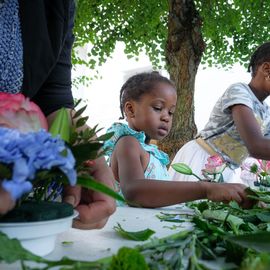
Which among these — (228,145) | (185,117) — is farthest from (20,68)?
(185,117)

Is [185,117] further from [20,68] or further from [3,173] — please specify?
[3,173]

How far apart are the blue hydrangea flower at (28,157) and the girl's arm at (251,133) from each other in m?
1.08

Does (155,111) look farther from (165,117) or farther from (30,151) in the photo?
(30,151)

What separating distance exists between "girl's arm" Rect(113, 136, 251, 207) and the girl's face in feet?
0.65

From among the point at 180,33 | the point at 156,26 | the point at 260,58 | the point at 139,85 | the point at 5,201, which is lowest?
the point at 5,201

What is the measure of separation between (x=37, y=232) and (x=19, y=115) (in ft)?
0.30

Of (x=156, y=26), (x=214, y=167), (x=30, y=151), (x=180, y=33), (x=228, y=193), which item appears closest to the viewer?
(x=30, y=151)

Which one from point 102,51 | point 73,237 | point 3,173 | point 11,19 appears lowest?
point 73,237

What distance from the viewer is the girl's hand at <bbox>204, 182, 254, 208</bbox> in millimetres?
747

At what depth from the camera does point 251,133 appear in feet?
4.32

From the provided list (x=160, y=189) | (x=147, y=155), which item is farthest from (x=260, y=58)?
(x=160, y=189)

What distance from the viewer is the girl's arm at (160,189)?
0.79m

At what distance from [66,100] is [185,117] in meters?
2.02

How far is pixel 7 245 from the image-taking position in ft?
0.99
